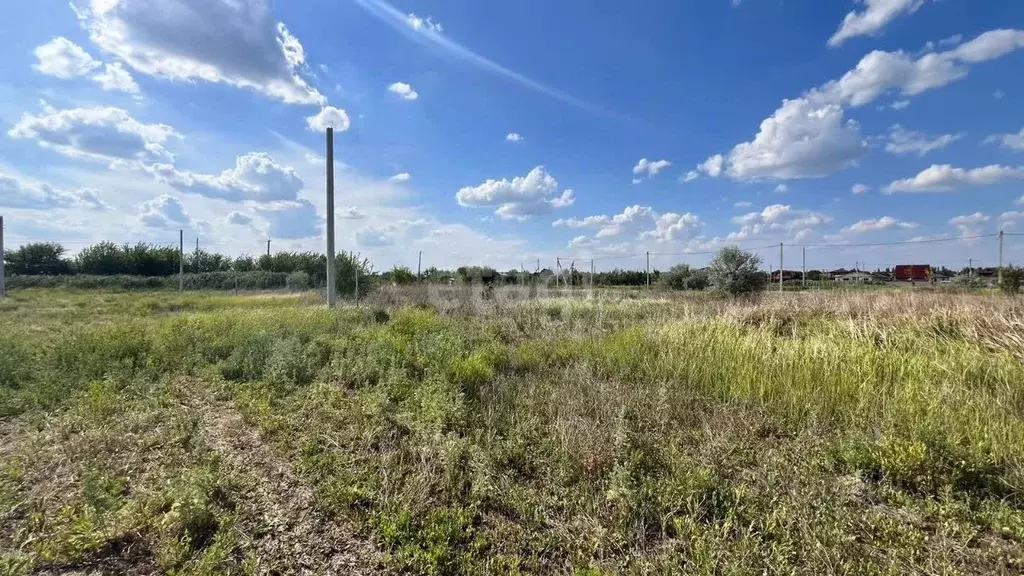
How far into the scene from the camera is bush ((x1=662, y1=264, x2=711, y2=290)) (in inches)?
749

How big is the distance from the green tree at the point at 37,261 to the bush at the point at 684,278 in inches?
1641

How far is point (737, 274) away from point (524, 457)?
13.9m

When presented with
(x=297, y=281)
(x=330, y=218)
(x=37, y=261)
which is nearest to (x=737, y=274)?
(x=330, y=218)

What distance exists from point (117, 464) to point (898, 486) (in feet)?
17.8

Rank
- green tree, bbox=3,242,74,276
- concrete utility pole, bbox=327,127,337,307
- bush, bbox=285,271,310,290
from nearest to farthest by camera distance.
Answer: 1. concrete utility pole, bbox=327,127,337,307
2. bush, bbox=285,271,310,290
3. green tree, bbox=3,242,74,276

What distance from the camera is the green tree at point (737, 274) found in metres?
14.5

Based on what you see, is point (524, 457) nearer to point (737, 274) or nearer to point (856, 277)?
point (737, 274)

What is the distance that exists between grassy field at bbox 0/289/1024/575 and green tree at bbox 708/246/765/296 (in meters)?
8.40

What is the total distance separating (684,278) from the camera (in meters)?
20.1

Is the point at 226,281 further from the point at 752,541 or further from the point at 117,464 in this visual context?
the point at 752,541

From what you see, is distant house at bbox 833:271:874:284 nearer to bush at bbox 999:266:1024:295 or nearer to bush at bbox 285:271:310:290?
bush at bbox 999:266:1024:295

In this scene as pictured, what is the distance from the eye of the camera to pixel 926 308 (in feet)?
23.2

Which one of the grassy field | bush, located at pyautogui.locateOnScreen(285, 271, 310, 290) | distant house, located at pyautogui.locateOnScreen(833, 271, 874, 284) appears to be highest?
distant house, located at pyautogui.locateOnScreen(833, 271, 874, 284)

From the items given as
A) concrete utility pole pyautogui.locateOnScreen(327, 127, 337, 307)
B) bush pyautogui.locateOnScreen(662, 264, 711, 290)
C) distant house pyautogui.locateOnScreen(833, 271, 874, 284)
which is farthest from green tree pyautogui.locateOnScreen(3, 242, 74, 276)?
distant house pyautogui.locateOnScreen(833, 271, 874, 284)
